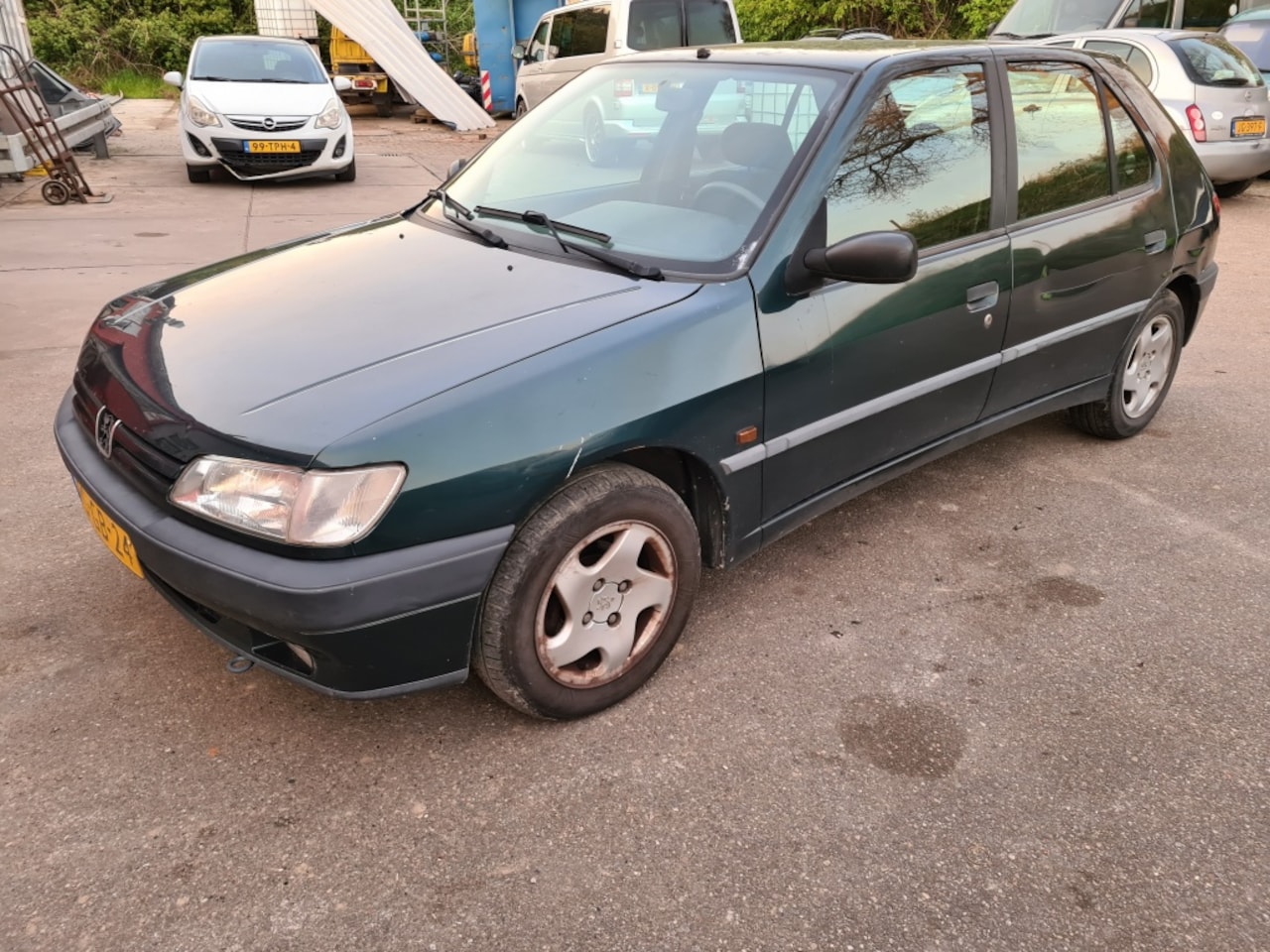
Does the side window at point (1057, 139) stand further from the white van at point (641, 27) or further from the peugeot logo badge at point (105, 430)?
the white van at point (641, 27)

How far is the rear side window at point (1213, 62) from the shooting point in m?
8.78

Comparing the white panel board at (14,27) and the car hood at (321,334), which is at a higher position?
the white panel board at (14,27)

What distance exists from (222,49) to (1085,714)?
1150 centimetres

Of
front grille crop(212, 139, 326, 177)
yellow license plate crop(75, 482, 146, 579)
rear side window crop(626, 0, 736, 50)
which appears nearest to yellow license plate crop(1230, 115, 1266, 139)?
rear side window crop(626, 0, 736, 50)

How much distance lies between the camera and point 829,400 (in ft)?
9.14

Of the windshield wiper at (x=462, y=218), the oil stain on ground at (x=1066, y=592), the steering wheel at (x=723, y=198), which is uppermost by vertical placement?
the steering wheel at (x=723, y=198)

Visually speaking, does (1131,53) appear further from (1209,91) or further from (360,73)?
(360,73)

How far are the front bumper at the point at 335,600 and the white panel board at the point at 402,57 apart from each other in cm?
1570

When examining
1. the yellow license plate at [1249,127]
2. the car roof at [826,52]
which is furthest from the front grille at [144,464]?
the yellow license plate at [1249,127]

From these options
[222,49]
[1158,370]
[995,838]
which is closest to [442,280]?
[995,838]

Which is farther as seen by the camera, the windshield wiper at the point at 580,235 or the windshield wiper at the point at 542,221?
the windshield wiper at the point at 542,221

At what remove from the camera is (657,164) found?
10.0ft

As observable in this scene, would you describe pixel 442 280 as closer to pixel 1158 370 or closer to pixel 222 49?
pixel 1158 370

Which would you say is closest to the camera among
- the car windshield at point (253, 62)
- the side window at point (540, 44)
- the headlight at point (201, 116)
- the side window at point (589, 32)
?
the headlight at point (201, 116)
